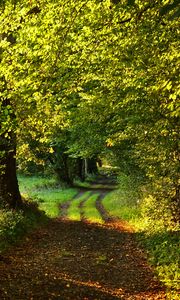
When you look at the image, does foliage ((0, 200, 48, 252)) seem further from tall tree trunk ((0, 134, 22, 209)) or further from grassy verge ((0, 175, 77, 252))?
tall tree trunk ((0, 134, 22, 209))

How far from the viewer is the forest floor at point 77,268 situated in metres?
9.89

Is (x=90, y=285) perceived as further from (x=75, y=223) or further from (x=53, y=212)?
(x=53, y=212)

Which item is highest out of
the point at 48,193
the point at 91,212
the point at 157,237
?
the point at 157,237

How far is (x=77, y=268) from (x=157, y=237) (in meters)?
4.38

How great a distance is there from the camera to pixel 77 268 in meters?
12.8

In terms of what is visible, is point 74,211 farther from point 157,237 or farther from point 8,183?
point 157,237

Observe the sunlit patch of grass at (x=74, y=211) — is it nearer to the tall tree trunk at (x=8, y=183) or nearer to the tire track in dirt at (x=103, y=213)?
the tire track in dirt at (x=103, y=213)

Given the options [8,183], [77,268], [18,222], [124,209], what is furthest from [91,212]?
[77,268]

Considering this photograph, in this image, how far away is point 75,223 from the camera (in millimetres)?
22281

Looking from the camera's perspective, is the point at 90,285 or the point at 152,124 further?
the point at 152,124

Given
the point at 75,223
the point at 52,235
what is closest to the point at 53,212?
the point at 75,223

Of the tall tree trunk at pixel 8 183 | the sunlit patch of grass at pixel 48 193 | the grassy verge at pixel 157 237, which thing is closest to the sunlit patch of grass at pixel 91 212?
the grassy verge at pixel 157 237

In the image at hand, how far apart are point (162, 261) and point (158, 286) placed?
1.88 m

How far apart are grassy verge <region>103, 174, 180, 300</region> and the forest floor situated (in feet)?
1.07
